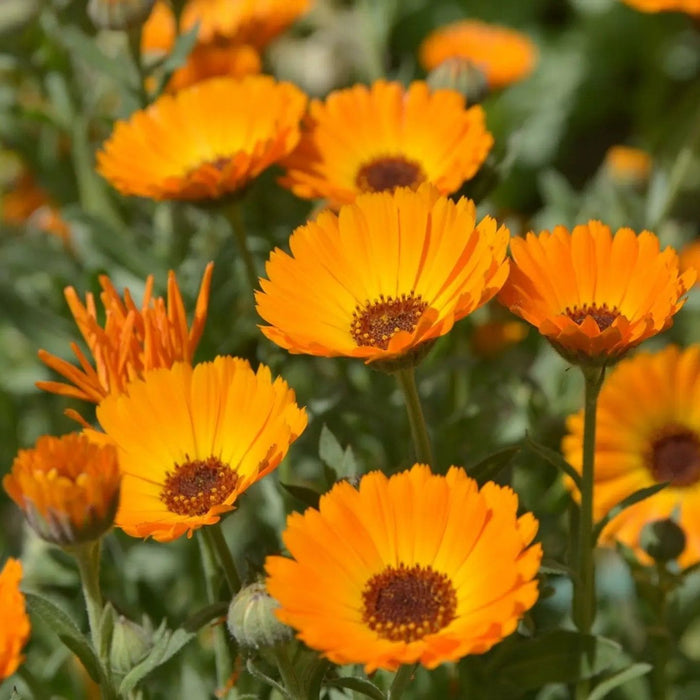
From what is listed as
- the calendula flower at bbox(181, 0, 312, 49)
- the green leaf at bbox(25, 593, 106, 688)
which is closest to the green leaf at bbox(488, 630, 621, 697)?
the green leaf at bbox(25, 593, 106, 688)

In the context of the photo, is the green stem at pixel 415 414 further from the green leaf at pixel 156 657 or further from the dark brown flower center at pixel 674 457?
the dark brown flower center at pixel 674 457

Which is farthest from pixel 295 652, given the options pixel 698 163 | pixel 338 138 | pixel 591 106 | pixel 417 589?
pixel 591 106

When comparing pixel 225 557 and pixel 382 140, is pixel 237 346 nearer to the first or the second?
pixel 382 140

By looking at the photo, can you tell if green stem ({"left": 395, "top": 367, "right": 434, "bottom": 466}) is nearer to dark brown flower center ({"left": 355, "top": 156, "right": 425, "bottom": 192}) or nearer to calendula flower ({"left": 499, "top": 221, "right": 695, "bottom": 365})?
calendula flower ({"left": 499, "top": 221, "right": 695, "bottom": 365})

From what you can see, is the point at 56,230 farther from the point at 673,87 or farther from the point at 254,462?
the point at 673,87

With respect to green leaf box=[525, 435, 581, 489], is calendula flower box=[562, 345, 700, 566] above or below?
above

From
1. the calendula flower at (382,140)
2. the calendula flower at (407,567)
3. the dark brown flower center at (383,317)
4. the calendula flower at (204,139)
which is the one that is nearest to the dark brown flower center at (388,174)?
the calendula flower at (382,140)
